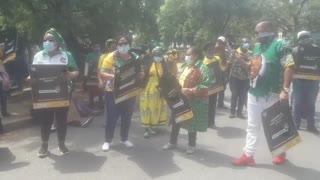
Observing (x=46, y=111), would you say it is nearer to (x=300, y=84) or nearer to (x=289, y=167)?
(x=289, y=167)

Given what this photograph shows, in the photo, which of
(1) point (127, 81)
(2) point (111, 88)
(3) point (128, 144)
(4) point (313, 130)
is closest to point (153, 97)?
(3) point (128, 144)

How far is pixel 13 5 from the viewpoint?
950cm

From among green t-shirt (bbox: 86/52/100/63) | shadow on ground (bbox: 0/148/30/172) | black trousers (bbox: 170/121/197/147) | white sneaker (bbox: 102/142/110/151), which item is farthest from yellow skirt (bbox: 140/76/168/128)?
green t-shirt (bbox: 86/52/100/63)

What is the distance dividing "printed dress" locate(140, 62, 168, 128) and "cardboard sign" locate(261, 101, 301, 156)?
2366mm

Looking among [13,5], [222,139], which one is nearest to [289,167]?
[222,139]

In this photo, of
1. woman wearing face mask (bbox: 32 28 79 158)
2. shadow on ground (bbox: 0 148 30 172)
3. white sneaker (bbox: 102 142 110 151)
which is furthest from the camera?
white sneaker (bbox: 102 142 110 151)

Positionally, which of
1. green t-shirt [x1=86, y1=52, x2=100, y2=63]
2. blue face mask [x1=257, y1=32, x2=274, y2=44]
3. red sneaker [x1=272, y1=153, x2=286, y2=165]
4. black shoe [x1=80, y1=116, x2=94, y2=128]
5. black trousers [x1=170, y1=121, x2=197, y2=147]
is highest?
blue face mask [x1=257, y1=32, x2=274, y2=44]

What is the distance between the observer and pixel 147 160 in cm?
629

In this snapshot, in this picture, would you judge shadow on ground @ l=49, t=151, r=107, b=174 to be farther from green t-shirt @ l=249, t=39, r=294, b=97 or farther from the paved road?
green t-shirt @ l=249, t=39, r=294, b=97

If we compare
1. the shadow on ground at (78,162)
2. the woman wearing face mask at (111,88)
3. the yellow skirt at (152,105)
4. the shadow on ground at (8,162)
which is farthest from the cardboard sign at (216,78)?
the shadow on ground at (8,162)

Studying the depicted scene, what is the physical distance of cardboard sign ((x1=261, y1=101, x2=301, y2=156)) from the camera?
567 cm

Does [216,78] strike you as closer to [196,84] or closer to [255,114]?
[196,84]

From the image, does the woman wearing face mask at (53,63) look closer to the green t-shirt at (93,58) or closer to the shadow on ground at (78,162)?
the shadow on ground at (78,162)

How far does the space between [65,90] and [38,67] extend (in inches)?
19.9
